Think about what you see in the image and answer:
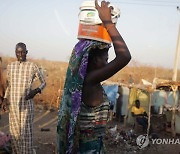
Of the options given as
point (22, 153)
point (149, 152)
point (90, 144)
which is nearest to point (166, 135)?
point (149, 152)

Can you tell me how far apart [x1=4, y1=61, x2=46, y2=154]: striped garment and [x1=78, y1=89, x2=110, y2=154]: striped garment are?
2448 millimetres

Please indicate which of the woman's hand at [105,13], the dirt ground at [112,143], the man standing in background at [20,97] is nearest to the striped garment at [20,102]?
the man standing in background at [20,97]

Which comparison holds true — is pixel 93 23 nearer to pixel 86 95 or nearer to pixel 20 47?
pixel 86 95

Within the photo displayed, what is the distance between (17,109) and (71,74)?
2686 millimetres

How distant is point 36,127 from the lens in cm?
965

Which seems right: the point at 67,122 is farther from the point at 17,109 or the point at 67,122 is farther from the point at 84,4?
the point at 17,109

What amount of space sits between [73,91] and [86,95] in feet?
0.36

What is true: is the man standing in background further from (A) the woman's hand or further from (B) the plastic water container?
(A) the woman's hand

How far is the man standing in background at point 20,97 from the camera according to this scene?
184 inches

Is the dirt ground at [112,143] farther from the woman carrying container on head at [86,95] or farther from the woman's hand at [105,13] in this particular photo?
the woman's hand at [105,13]

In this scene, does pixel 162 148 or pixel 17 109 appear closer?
pixel 17 109

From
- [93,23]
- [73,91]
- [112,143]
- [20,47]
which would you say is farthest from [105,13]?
[112,143]

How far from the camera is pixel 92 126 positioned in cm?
230

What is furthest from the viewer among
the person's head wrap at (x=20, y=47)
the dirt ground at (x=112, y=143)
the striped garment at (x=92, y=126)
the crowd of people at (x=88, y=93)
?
the dirt ground at (x=112, y=143)
